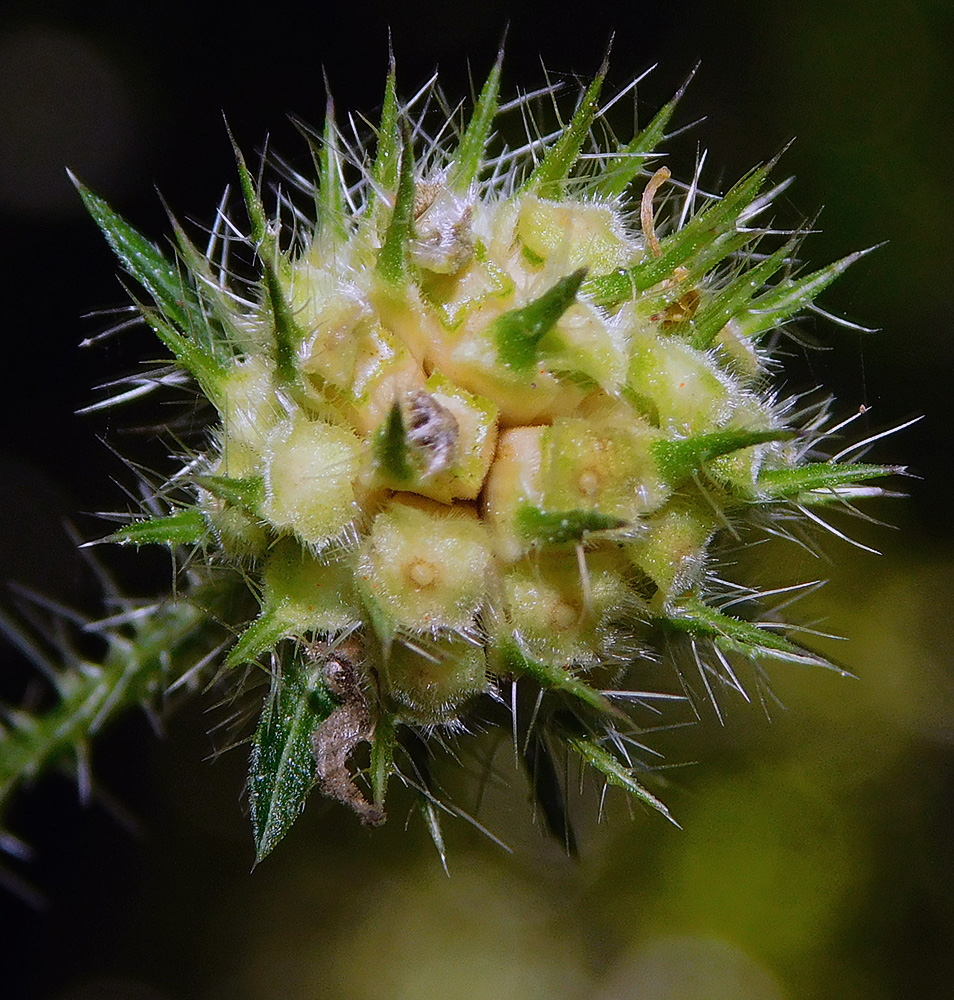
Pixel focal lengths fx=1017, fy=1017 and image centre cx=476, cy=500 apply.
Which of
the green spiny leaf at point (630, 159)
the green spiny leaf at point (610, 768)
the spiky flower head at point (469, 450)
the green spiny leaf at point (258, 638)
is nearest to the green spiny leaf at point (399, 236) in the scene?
the spiky flower head at point (469, 450)

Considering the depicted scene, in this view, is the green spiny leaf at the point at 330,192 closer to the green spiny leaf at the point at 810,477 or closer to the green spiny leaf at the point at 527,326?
the green spiny leaf at the point at 527,326

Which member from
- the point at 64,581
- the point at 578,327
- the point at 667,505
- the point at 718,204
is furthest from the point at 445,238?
the point at 64,581

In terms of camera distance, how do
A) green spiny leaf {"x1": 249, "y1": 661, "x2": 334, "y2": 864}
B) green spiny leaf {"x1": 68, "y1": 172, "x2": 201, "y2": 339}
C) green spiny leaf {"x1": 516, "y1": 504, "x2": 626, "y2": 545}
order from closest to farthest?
green spiny leaf {"x1": 516, "y1": 504, "x2": 626, "y2": 545}, green spiny leaf {"x1": 249, "y1": 661, "x2": 334, "y2": 864}, green spiny leaf {"x1": 68, "y1": 172, "x2": 201, "y2": 339}

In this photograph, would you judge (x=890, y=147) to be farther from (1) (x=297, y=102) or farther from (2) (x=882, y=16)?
(1) (x=297, y=102)

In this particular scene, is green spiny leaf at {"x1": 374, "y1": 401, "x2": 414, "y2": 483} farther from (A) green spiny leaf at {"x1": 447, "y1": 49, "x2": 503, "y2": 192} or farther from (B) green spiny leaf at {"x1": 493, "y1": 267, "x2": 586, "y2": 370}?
(A) green spiny leaf at {"x1": 447, "y1": 49, "x2": 503, "y2": 192}

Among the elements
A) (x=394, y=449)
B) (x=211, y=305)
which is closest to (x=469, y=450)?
(x=394, y=449)

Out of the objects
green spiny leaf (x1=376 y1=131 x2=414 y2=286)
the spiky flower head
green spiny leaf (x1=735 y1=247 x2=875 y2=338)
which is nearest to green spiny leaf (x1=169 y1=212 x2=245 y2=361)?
the spiky flower head

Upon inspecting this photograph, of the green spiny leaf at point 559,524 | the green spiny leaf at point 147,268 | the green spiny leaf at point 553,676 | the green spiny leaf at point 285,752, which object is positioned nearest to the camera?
Answer: the green spiny leaf at point 559,524
